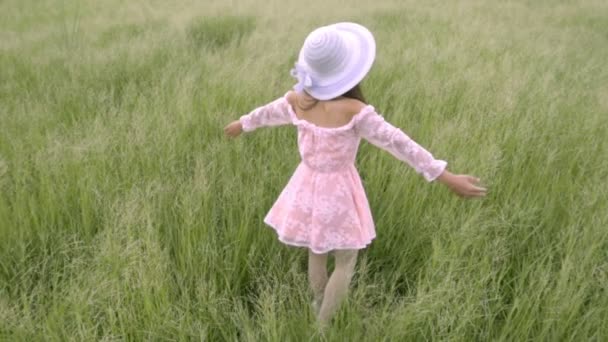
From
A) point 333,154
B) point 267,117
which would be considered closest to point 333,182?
point 333,154

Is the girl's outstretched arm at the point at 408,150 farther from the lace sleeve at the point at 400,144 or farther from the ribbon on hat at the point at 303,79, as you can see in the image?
the ribbon on hat at the point at 303,79

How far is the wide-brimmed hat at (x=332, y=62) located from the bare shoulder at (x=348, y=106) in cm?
3

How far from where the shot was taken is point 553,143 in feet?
7.66

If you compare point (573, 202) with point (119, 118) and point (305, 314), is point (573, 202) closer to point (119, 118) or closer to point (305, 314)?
point (305, 314)

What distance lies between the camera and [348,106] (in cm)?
135

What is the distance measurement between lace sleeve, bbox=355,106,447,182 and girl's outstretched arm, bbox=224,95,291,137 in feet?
0.97

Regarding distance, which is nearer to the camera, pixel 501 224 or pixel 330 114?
pixel 330 114

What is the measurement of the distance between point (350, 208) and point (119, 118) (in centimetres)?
170

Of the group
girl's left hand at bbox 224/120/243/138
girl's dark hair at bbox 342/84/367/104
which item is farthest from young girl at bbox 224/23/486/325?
girl's left hand at bbox 224/120/243/138

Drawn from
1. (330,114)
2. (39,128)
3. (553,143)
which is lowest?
(39,128)

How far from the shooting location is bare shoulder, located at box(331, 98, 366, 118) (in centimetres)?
135

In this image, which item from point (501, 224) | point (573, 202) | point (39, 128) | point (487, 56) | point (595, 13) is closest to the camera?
point (501, 224)

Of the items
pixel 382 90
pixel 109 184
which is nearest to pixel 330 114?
pixel 109 184

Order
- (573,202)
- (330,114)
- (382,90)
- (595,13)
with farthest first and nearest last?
(595,13), (382,90), (573,202), (330,114)
